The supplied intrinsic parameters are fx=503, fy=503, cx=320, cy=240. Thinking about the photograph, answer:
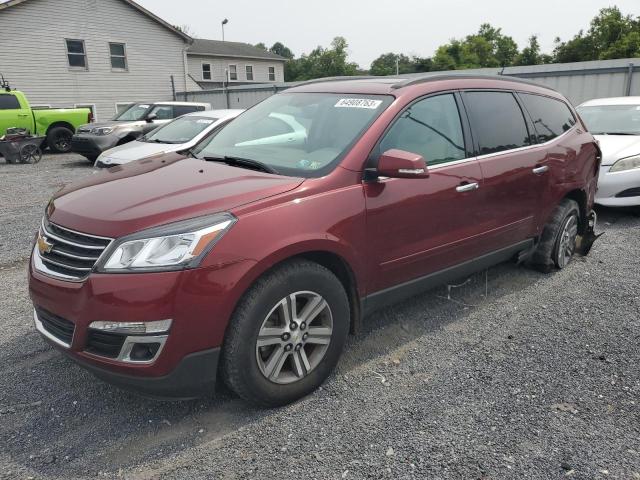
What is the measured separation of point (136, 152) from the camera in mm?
8883

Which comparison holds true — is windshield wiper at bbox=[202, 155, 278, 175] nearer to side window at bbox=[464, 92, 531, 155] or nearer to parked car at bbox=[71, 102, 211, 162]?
side window at bbox=[464, 92, 531, 155]

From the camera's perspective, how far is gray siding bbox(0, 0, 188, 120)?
68.1 ft

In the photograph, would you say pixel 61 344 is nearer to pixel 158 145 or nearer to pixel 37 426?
pixel 37 426

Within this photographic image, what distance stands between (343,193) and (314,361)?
0.98 meters

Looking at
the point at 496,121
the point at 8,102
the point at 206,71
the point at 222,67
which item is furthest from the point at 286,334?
the point at 222,67

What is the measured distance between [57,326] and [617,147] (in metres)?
7.17

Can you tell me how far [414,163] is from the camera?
9.36 feet

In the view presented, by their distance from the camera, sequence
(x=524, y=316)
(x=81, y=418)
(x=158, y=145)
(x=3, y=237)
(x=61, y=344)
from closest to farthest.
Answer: (x=61, y=344), (x=81, y=418), (x=524, y=316), (x=3, y=237), (x=158, y=145)

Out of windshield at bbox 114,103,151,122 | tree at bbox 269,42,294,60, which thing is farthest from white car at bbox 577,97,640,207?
tree at bbox 269,42,294,60

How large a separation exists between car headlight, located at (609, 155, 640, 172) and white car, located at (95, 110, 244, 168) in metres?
6.19

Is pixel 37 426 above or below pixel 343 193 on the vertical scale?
below

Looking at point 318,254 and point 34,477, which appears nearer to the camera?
point 34,477

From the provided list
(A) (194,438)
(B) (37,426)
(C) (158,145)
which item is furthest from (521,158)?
(C) (158,145)

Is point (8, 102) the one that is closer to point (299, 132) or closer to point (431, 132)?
point (299, 132)
